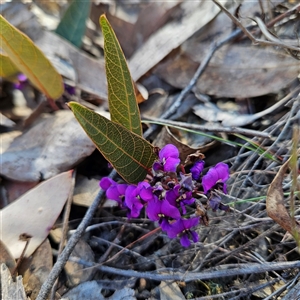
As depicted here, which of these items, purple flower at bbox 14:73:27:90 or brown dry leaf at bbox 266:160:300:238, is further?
purple flower at bbox 14:73:27:90

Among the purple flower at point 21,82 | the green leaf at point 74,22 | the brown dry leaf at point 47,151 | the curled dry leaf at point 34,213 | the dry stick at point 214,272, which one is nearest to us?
the dry stick at point 214,272

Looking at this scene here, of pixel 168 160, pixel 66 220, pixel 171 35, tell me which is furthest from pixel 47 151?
pixel 171 35

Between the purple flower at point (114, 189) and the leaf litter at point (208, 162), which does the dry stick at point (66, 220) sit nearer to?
the leaf litter at point (208, 162)

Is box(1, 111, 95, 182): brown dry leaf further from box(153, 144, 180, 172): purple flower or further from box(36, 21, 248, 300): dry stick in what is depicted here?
box(153, 144, 180, 172): purple flower

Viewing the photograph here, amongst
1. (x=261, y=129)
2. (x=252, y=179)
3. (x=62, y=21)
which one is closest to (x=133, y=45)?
(x=62, y=21)

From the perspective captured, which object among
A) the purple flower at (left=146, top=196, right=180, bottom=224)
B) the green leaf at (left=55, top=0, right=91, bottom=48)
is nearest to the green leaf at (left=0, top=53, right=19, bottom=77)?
the green leaf at (left=55, top=0, right=91, bottom=48)

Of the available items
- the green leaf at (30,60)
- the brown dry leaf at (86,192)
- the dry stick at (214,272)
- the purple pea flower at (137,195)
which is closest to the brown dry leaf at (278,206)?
the dry stick at (214,272)
